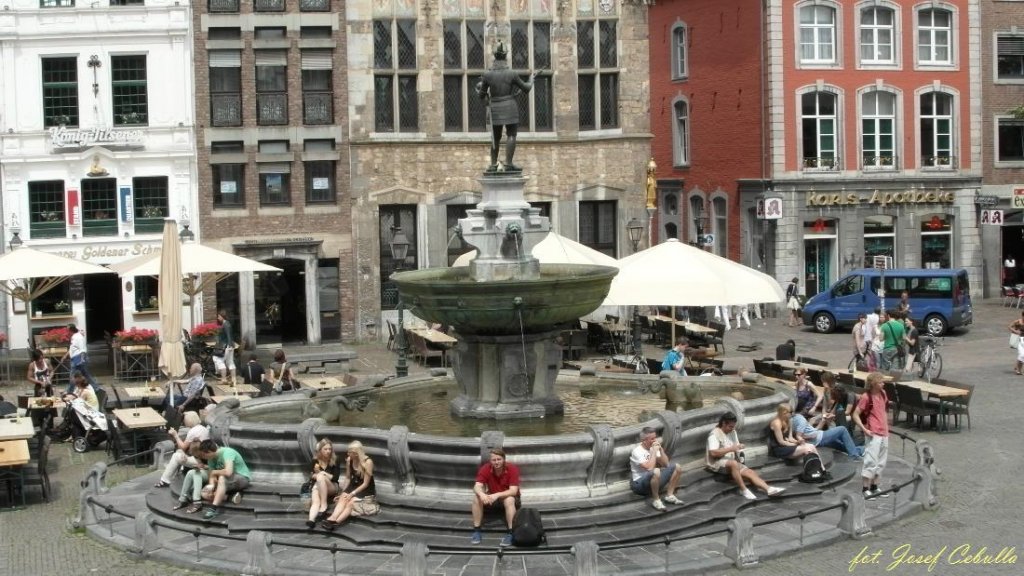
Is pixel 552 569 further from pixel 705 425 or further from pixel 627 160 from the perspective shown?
pixel 627 160

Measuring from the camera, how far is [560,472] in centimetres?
1781

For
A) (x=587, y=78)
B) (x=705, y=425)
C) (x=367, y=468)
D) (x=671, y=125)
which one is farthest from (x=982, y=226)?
(x=367, y=468)

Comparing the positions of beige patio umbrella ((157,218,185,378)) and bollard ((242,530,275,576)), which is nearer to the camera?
bollard ((242,530,275,576))

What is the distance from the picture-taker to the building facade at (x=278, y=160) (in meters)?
39.4

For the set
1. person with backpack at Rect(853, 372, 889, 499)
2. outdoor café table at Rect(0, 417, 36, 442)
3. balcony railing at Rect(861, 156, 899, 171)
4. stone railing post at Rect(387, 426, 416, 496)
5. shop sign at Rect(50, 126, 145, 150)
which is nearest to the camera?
stone railing post at Rect(387, 426, 416, 496)

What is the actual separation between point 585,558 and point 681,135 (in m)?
40.2

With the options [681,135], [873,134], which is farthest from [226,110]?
[873,134]

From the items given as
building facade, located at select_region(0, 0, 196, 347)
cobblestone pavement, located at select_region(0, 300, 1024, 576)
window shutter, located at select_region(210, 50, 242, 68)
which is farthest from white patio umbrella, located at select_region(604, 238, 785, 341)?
building facade, located at select_region(0, 0, 196, 347)

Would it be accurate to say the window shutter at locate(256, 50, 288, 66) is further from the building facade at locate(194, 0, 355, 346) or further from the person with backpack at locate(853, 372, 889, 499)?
the person with backpack at locate(853, 372, 889, 499)

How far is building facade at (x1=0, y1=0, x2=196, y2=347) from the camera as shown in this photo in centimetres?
3834

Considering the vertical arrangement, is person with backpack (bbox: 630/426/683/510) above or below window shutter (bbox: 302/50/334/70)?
below

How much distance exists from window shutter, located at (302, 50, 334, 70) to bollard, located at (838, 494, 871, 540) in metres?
25.9

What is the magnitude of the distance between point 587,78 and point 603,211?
3.75 metres

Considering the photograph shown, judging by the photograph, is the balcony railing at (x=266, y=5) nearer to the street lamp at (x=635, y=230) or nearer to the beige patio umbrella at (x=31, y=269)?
the beige patio umbrella at (x=31, y=269)
